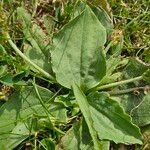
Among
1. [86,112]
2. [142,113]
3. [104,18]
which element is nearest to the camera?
[86,112]

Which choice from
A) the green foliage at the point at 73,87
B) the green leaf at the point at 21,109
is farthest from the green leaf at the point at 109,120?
the green leaf at the point at 21,109

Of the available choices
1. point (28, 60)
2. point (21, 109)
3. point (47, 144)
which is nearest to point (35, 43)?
point (28, 60)

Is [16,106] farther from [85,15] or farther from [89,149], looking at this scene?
[85,15]

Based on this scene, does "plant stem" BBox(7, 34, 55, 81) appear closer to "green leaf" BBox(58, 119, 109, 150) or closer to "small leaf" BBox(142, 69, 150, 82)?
"green leaf" BBox(58, 119, 109, 150)

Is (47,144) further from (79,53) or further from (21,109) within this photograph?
(79,53)

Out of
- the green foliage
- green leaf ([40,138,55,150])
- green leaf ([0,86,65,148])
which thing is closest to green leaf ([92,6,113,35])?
the green foliage

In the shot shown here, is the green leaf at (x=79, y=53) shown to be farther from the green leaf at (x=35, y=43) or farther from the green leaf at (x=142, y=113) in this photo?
the green leaf at (x=142, y=113)
